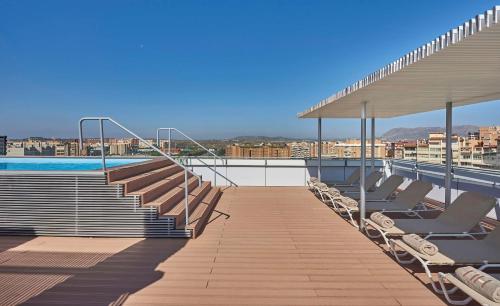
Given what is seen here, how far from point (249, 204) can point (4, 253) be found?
3864 millimetres

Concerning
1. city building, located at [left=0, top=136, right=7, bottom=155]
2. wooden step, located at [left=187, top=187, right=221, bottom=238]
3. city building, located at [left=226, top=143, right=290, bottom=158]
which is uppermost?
city building, located at [left=0, top=136, right=7, bottom=155]

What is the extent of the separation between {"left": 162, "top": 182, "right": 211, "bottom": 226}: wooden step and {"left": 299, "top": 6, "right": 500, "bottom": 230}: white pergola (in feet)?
7.81

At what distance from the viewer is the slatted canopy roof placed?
7.07 feet

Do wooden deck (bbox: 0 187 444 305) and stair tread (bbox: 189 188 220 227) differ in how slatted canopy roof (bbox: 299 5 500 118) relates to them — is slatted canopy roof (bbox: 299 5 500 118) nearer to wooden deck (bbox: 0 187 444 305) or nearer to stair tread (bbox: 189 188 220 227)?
wooden deck (bbox: 0 187 444 305)

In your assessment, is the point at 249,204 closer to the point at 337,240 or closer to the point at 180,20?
the point at 337,240

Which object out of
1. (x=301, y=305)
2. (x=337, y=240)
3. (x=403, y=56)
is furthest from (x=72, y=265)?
(x=403, y=56)

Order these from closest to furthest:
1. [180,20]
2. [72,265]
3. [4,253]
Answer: [72,265]
[4,253]
[180,20]

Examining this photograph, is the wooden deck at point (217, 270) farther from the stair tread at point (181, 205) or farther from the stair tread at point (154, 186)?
the stair tread at point (154, 186)

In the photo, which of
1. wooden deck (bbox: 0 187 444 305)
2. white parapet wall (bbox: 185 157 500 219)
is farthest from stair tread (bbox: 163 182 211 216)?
white parapet wall (bbox: 185 157 500 219)

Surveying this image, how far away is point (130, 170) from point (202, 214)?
4.02 ft

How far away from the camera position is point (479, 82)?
12.9 ft

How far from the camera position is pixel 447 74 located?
3434 mm

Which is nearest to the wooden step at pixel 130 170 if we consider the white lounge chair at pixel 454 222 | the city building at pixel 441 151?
the white lounge chair at pixel 454 222

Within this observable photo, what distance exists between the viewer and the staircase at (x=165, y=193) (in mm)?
4523
